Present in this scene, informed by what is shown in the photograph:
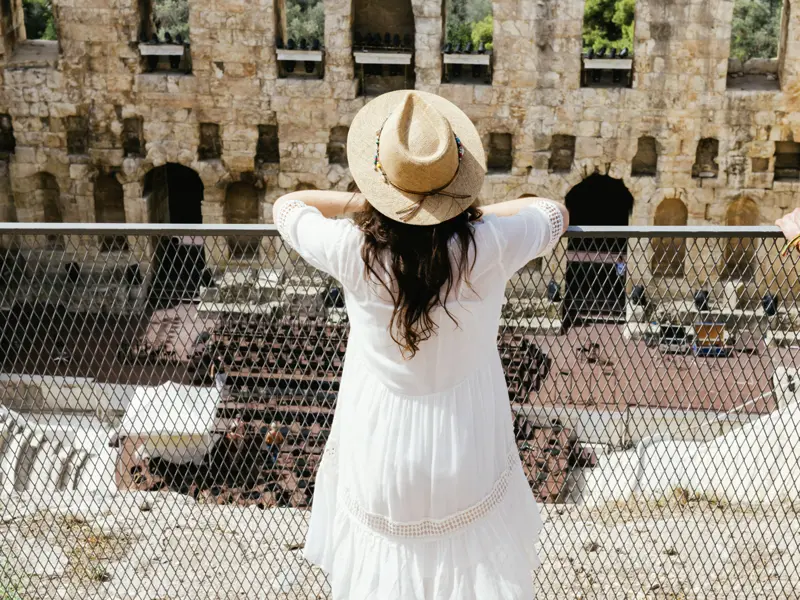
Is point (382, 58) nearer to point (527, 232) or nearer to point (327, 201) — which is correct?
point (327, 201)

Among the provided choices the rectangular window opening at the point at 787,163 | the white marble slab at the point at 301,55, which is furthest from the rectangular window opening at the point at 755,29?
the white marble slab at the point at 301,55

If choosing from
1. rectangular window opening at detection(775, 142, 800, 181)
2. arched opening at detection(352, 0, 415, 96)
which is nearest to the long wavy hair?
arched opening at detection(352, 0, 415, 96)

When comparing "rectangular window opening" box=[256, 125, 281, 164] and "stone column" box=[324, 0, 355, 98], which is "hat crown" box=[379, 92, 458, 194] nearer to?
"stone column" box=[324, 0, 355, 98]

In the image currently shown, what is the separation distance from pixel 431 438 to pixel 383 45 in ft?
45.7

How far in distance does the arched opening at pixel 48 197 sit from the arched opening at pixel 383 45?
199 inches

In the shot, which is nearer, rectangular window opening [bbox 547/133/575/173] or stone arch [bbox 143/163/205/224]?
rectangular window opening [bbox 547/133/575/173]

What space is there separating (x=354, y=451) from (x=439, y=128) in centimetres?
101

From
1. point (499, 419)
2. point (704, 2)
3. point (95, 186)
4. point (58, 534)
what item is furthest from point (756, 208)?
point (499, 419)

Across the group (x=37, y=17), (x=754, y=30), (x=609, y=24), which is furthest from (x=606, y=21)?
(x=37, y=17)

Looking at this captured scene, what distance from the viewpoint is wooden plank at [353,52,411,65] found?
53.3 ft

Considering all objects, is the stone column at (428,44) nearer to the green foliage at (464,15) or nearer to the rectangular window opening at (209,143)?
the rectangular window opening at (209,143)

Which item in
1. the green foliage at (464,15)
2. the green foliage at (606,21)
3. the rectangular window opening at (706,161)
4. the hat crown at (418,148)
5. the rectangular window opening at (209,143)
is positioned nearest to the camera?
the hat crown at (418,148)

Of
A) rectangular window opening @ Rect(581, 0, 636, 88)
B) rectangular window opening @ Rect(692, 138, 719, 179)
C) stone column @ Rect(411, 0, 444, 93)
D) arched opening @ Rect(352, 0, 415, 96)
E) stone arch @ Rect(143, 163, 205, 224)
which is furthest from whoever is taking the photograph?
rectangular window opening @ Rect(581, 0, 636, 88)

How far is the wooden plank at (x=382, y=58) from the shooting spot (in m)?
16.2
